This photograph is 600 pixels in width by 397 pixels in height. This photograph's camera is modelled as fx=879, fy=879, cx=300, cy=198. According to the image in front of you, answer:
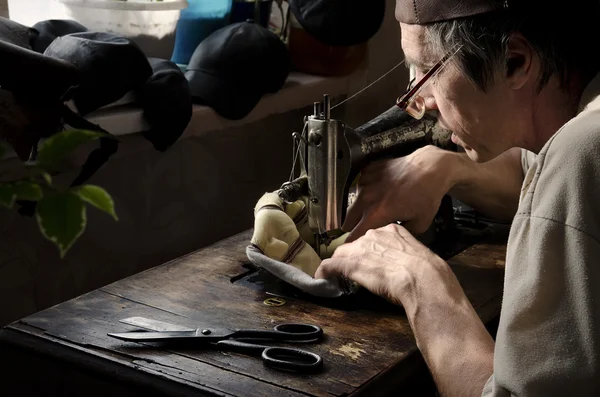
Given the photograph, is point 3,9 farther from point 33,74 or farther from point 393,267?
point 393,267

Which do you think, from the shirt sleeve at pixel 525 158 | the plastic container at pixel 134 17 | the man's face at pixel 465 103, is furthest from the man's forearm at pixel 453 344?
the plastic container at pixel 134 17

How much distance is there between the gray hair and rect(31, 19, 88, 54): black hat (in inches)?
46.1

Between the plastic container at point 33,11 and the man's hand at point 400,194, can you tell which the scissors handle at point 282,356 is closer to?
the man's hand at point 400,194

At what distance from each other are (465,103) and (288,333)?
0.45m

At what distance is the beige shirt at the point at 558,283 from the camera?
1.06 m

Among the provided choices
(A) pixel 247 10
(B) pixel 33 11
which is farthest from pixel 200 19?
(B) pixel 33 11

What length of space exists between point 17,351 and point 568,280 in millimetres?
846

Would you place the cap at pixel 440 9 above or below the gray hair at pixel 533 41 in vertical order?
above

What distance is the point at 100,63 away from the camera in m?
2.00

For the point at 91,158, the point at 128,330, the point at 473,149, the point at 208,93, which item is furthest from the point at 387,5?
the point at 128,330

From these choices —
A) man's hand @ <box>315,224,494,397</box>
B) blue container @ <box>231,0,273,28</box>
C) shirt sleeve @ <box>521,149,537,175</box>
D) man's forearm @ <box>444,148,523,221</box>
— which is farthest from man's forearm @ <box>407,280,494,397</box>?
blue container @ <box>231,0,273,28</box>

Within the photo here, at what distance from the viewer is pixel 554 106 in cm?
128

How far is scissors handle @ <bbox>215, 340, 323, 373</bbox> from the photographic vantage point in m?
1.27

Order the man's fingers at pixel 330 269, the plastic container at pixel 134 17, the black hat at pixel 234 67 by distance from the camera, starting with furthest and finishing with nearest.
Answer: the black hat at pixel 234 67, the plastic container at pixel 134 17, the man's fingers at pixel 330 269
